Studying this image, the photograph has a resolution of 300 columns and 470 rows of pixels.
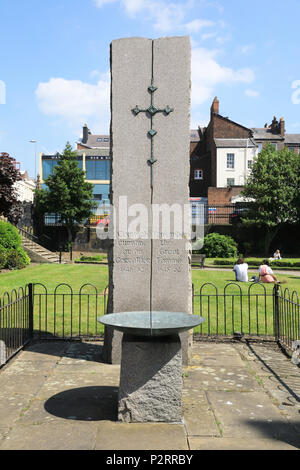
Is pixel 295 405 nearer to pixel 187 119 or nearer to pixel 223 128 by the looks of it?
pixel 187 119

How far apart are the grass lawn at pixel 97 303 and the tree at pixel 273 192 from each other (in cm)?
1283

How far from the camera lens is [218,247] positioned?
2736 cm

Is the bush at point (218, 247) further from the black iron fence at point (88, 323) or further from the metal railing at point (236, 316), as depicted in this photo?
the black iron fence at point (88, 323)

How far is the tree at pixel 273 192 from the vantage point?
3030cm

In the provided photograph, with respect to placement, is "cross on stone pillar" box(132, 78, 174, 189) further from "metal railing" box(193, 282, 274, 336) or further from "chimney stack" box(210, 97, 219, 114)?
"chimney stack" box(210, 97, 219, 114)

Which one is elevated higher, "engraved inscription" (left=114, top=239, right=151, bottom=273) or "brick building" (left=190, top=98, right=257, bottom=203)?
"brick building" (left=190, top=98, right=257, bottom=203)

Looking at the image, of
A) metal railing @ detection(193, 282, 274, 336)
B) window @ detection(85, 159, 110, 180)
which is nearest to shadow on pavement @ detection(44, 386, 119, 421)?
metal railing @ detection(193, 282, 274, 336)

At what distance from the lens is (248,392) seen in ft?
16.4

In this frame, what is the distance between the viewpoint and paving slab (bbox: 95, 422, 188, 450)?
355 centimetres

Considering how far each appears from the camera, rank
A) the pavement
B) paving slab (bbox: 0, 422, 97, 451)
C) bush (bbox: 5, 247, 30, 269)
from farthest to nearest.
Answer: bush (bbox: 5, 247, 30, 269) → the pavement → paving slab (bbox: 0, 422, 97, 451)

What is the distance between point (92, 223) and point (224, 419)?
97.7ft

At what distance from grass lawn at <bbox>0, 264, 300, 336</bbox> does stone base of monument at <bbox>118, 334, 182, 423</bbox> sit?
3065 mm

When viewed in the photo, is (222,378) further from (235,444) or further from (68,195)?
(68,195)
